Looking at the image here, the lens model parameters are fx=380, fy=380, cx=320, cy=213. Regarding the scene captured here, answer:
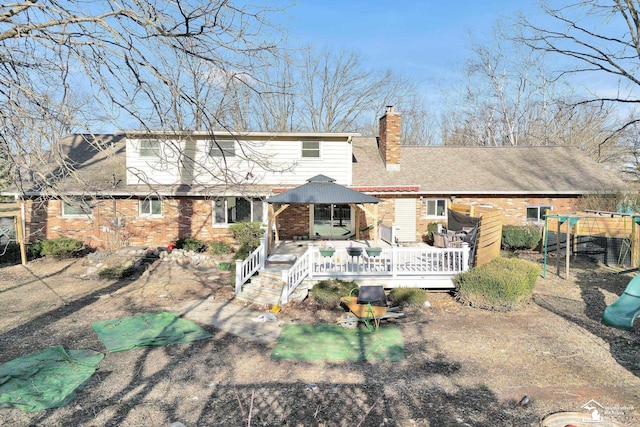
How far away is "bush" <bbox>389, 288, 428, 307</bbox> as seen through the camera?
31.2 feet

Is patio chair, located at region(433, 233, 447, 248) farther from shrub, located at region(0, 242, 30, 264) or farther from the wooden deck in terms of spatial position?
shrub, located at region(0, 242, 30, 264)

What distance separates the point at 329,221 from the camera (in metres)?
16.5

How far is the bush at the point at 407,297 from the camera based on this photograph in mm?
9516

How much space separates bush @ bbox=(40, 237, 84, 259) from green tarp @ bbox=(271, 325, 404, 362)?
11103 millimetres

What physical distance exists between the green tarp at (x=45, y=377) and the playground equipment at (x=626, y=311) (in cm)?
826

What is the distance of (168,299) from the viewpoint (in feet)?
33.0

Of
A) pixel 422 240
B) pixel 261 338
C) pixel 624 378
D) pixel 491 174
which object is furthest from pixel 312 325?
pixel 491 174

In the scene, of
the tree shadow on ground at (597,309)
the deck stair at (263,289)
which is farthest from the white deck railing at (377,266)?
the tree shadow on ground at (597,309)

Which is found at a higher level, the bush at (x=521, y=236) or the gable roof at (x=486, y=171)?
the gable roof at (x=486, y=171)

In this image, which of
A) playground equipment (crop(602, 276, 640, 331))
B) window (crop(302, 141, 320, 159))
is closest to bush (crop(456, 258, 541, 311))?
playground equipment (crop(602, 276, 640, 331))

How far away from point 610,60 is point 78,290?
17.6 metres

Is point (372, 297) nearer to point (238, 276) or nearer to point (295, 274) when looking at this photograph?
point (295, 274)

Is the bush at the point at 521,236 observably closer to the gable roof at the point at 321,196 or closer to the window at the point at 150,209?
the gable roof at the point at 321,196

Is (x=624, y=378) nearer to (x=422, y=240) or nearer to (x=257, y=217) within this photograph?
(x=422, y=240)
